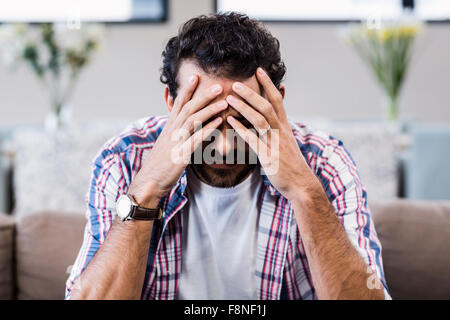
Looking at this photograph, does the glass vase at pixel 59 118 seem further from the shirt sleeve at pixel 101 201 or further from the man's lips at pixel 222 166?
the man's lips at pixel 222 166

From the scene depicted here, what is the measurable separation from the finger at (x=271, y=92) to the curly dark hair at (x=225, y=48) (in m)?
0.03

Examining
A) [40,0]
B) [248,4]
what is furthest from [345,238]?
[40,0]

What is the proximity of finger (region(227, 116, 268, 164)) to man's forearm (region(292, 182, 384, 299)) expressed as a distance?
0.11 meters

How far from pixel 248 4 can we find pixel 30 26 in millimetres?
1498

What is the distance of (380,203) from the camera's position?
119 cm

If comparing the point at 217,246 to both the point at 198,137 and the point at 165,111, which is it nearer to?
the point at 198,137

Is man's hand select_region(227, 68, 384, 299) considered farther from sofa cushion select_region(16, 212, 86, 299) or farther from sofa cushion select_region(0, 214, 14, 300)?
sofa cushion select_region(0, 214, 14, 300)

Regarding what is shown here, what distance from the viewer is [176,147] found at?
0.86 meters

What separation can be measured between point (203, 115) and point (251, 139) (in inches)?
3.9

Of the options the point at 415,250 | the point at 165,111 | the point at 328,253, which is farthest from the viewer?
the point at 165,111

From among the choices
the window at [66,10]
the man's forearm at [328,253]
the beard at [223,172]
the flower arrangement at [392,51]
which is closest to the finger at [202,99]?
the beard at [223,172]

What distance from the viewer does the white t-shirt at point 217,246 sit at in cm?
101

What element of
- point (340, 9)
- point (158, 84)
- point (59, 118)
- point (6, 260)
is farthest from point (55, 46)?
point (340, 9)

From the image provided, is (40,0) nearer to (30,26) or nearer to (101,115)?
(30,26)
